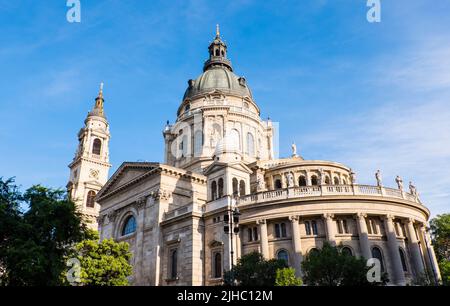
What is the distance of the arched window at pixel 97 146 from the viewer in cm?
7312

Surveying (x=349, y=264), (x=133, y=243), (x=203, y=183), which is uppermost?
(x=203, y=183)

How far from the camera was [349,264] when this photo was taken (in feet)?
68.2

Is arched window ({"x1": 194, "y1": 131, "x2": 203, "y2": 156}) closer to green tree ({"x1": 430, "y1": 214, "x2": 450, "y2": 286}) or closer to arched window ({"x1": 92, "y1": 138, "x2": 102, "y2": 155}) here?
arched window ({"x1": 92, "y1": 138, "x2": 102, "y2": 155})

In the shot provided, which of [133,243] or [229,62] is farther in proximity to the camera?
[229,62]

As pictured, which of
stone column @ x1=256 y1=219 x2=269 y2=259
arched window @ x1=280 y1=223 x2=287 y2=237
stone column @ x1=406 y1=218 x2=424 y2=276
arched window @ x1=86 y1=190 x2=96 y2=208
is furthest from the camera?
arched window @ x1=86 y1=190 x2=96 y2=208

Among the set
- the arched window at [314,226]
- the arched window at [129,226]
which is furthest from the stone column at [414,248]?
the arched window at [129,226]

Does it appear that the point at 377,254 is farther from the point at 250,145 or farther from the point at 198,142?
the point at 198,142

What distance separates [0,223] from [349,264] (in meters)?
21.1

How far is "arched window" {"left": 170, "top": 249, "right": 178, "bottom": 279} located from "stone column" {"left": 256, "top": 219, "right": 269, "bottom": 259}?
928 centimetres

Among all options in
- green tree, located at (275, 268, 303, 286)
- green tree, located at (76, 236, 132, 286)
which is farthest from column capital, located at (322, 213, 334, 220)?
green tree, located at (76, 236, 132, 286)

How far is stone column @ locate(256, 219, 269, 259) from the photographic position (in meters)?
31.8

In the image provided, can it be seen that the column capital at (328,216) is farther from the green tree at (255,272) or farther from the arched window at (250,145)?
the arched window at (250,145)
